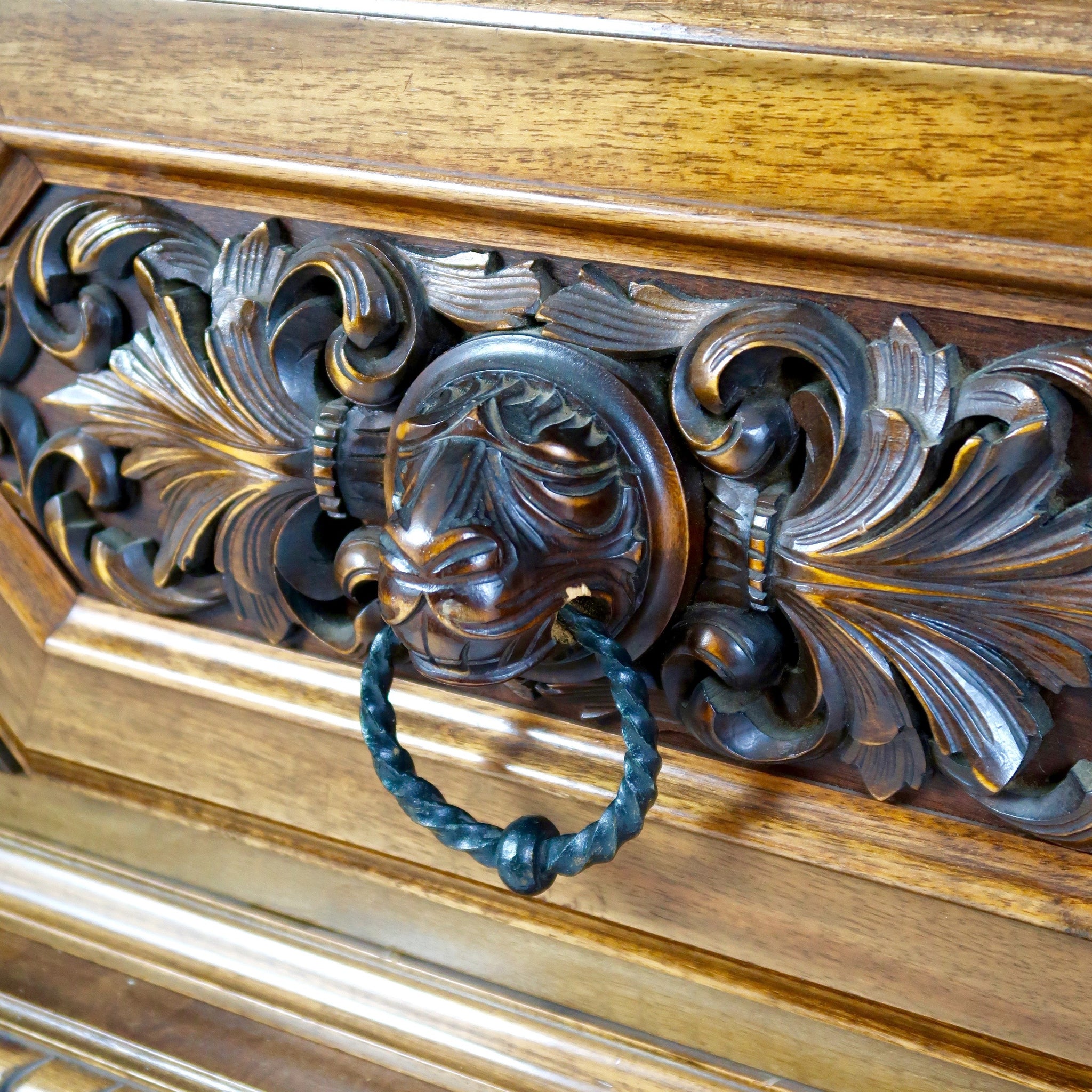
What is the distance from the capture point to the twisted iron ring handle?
0.33m

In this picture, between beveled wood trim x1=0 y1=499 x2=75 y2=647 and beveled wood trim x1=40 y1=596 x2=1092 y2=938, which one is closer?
beveled wood trim x1=40 y1=596 x2=1092 y2=938

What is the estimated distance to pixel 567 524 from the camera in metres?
0.34

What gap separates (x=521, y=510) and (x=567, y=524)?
0.6 inches

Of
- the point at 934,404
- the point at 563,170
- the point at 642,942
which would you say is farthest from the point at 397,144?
the point at 642,942

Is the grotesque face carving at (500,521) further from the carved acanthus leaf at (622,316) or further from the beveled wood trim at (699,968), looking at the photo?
the beveled wood trim at (699,968)

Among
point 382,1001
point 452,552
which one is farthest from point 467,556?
point 382,1001

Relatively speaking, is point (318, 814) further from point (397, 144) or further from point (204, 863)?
point (397, 144)

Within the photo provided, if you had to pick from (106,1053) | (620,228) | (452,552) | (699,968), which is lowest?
(106,1053)

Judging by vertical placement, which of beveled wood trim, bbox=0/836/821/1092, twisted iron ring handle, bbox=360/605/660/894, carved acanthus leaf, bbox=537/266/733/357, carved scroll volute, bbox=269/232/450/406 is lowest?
beveled wood trim, bbox=0/836/821/1092

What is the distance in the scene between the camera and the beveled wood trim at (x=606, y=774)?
0.34m

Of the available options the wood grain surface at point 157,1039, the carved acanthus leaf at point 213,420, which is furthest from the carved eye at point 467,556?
the wood grain surface at point 157,1039

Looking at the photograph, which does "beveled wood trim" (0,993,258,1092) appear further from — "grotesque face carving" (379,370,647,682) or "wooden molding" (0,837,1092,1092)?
"grotesque face carving" (379,370,647,682)

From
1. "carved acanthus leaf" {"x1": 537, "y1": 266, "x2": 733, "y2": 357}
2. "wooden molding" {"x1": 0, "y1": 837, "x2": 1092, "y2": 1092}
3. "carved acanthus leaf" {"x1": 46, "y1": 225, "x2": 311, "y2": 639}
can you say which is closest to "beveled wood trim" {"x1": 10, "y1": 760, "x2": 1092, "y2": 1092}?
"wooden molding" {"x1": 0, "y1": 837, "x2": 1092, "y2": 1092}

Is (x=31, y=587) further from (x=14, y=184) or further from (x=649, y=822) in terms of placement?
(x=649, y=822)
